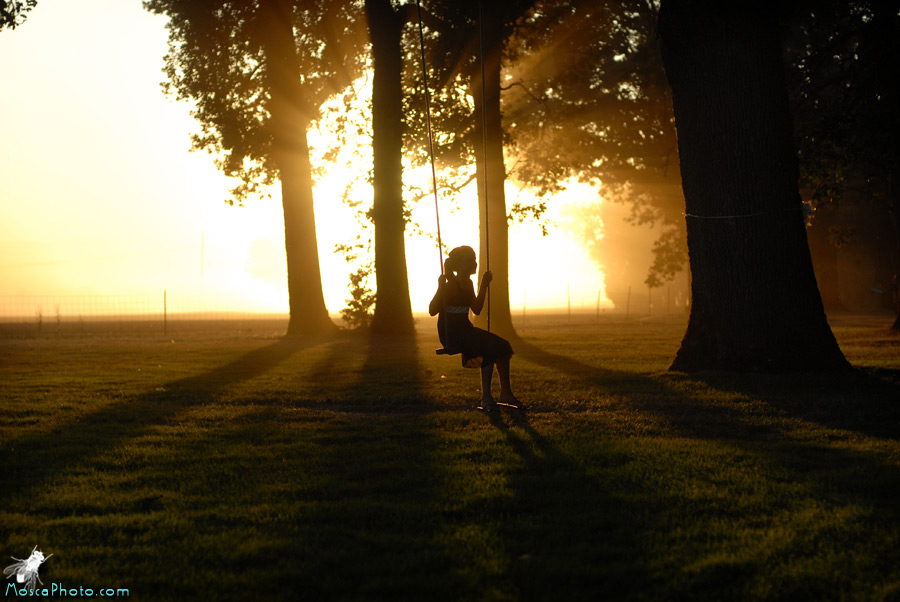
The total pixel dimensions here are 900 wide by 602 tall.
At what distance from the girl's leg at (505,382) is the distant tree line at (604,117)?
175 cm

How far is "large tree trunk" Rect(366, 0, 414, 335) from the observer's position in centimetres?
2367

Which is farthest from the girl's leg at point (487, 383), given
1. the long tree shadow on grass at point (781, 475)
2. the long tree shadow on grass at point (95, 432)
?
the long tree shadow on grass at point (95, 432)

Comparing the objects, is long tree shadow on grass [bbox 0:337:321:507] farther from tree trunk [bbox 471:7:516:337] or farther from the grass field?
tree trunk [bbox 471:7:516:337]

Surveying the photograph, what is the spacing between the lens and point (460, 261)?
909cm

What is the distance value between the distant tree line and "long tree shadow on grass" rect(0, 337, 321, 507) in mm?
3912

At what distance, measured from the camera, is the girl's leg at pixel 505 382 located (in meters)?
9.31

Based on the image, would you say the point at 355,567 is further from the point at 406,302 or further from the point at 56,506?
the point at 406,302

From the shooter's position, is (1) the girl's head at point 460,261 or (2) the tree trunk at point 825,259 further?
(2) the tree trunk at point 825,259

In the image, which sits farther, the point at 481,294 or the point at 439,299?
the point at 439,299

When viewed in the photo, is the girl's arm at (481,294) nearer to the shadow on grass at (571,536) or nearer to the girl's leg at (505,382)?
the girl's leg at (505,382)

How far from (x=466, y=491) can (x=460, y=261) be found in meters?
3.76

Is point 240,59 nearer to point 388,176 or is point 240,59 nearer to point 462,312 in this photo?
point 388,176

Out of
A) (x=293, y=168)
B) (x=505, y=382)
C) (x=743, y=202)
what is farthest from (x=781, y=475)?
(x=293, y=168)

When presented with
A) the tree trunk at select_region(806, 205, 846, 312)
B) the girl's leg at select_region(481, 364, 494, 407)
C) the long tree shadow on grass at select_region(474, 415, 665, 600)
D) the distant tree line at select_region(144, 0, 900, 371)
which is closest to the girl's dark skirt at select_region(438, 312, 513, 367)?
the girl's leg at select_region(481, 364, 494, 407)
